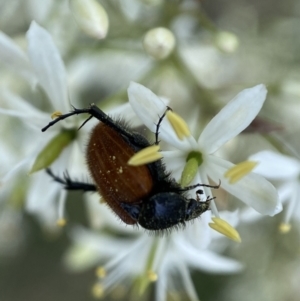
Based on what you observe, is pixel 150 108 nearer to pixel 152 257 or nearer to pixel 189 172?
pixel 189 172

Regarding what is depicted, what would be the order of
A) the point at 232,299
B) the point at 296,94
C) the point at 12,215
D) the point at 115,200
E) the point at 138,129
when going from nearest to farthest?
the point at 115,200 < the point at 138,129 < the point at 296,94 < the point at 12,215 < the point at 232,299

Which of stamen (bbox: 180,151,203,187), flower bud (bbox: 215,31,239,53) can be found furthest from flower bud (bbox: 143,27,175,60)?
stamen (bbox: 180,151,203,187)

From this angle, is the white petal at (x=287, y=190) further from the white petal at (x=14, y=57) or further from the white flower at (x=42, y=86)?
the white petal at (x=14, y=57)

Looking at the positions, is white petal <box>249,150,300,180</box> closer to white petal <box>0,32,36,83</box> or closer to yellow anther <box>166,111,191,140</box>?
yellow anther <box>166,111,191,140</box>

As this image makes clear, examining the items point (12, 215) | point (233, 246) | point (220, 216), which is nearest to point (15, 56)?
point (220, 216)

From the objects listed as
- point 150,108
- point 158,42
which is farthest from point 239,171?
point 158,42

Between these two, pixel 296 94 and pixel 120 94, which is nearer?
pixel 120 94

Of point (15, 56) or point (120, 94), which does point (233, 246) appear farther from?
point (15, 56)
